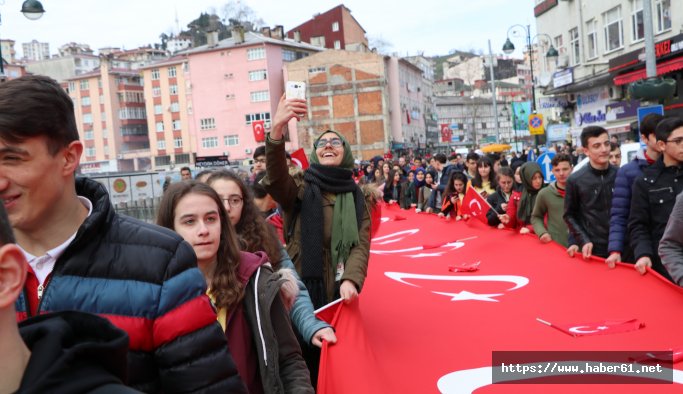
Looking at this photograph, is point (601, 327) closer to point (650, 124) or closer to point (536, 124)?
point (650, 124)

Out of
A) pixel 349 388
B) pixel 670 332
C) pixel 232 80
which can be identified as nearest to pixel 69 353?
pixel 349 388

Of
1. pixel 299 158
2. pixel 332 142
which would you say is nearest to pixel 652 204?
pixel 332 142

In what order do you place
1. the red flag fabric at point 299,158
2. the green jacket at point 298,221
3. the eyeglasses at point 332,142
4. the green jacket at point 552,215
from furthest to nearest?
the red flag fabric at point 299,158 < the green jacket at point 552,215 < the eyeglasses at point 332,142 < the green jacket at point 298,221

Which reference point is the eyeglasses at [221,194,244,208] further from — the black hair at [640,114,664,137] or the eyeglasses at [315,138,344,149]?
the black hair at [640,114,664,137]

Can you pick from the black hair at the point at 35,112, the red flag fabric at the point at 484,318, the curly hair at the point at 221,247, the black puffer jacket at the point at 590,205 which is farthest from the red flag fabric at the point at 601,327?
the black hair at the point at 35,112

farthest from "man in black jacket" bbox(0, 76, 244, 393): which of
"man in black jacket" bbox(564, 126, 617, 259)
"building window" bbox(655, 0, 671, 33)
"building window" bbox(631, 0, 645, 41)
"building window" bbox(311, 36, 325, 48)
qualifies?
"building window" bbox(311, 36, 325, 48)

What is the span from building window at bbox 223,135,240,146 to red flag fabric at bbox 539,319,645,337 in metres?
86.2

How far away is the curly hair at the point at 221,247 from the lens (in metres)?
3.37

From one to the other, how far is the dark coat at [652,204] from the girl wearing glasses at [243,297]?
12.1 ft

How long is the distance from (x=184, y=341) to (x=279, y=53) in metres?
91.0

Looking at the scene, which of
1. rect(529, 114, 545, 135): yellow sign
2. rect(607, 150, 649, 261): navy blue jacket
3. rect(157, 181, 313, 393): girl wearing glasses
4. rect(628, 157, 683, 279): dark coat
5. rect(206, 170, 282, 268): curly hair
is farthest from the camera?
rect(529, 114, 545, 135): yellow sign

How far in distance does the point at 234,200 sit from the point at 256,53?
283ft

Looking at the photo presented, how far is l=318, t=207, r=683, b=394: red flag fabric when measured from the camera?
4.47m

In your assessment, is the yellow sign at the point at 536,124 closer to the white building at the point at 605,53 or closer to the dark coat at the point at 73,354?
the white building at the point at 605,53
